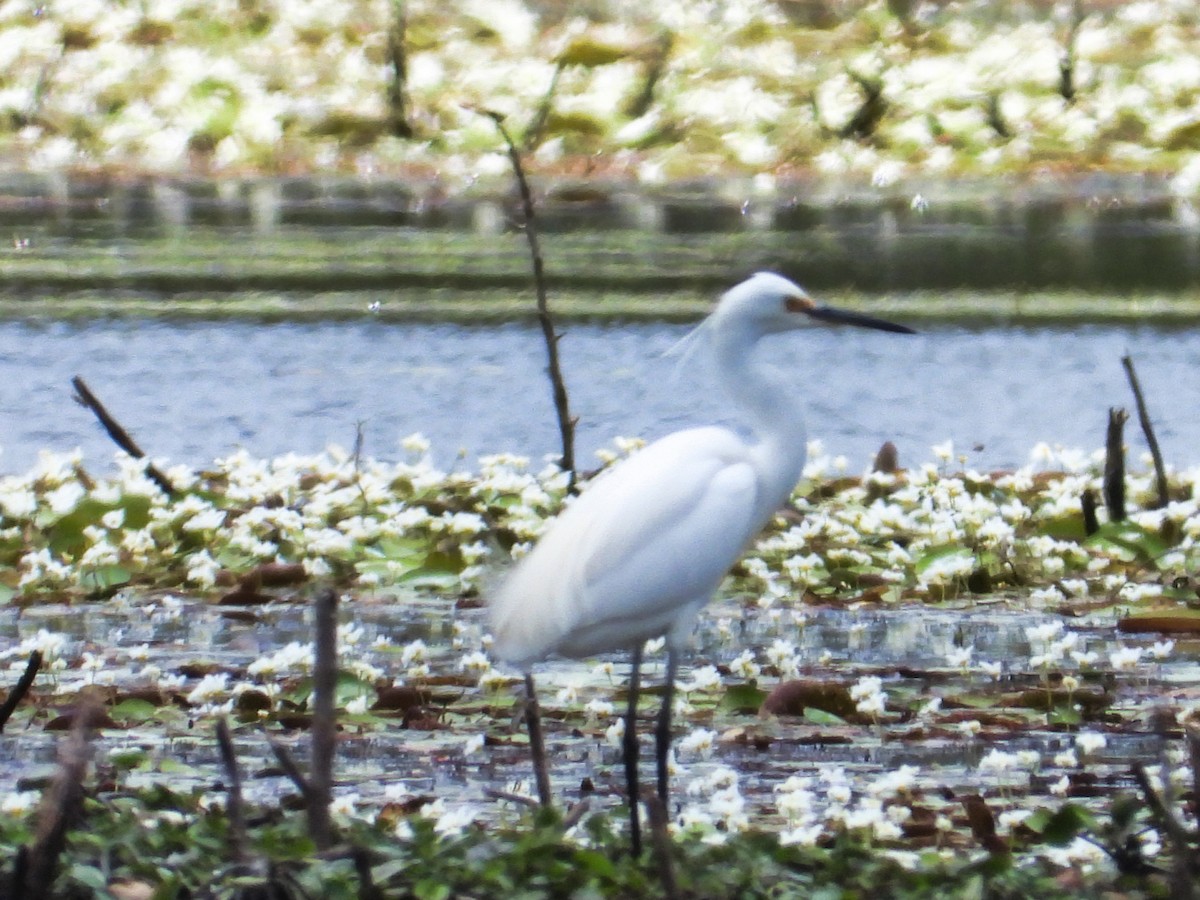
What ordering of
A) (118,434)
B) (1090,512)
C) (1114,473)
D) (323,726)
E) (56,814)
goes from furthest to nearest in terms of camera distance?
(118,434)
(1114,473)
(1090,512)
(323,726)
(56,814)

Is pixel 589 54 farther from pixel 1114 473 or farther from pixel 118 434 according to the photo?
pixel 1114 473

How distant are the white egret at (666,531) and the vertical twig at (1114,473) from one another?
2.00 meters

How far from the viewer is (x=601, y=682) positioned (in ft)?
17.9

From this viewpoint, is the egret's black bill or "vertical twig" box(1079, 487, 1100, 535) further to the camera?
"vertical twig" box(1079, 487, 1100, 535)

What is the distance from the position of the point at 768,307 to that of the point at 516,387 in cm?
582

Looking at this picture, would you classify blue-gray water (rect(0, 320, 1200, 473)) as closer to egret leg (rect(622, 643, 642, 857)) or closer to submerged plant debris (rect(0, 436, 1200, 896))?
submerged plant debris (rect(0, 436, 1200, 896))

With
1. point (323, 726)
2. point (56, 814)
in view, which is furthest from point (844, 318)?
point (56, 814)

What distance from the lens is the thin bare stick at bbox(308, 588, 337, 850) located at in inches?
131

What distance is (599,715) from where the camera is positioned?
16.7 ft

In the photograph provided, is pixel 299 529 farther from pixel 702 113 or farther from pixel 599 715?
pixel 702 113

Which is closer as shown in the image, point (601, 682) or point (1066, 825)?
point (1066, 825)

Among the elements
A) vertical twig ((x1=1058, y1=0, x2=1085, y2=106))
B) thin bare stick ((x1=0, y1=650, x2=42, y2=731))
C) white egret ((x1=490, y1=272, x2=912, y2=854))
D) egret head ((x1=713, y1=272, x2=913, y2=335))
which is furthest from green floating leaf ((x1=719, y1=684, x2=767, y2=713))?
vertical twig ((x1=1058, y1=0, x2=1085, y2=106))

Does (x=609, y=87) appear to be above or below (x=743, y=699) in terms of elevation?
above

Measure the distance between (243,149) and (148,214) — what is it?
2.94m
